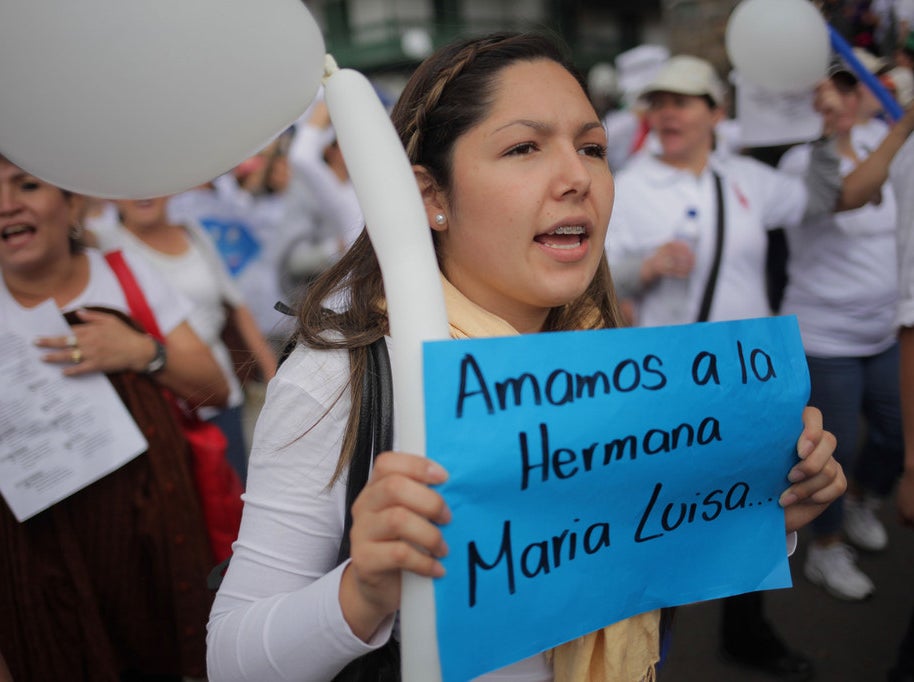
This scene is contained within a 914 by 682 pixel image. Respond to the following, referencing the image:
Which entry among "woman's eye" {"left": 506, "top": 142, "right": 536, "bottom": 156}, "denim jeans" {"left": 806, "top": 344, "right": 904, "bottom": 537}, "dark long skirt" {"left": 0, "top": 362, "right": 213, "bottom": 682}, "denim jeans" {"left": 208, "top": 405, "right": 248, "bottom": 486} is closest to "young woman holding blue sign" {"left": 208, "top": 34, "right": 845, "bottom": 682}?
"woman's eye" {"left": 506, "top": 142, "right": 536, "bottom": 156}

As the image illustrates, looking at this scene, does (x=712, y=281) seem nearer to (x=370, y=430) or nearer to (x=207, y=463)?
(x=207, y=463)

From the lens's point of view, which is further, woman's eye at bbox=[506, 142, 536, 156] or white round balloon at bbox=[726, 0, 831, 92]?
white round balloon at bbox=[726, 0, 831, 92]

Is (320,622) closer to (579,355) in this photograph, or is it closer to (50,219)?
(579,355)

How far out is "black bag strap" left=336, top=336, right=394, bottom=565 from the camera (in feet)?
3.52

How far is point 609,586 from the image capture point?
1.05 metres

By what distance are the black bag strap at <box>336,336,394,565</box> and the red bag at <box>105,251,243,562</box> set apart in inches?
41.5

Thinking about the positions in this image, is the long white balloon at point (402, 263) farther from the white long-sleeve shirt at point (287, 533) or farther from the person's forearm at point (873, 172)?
the person's forearm at point (873, 172)

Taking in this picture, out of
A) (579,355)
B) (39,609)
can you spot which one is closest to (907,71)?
(579,355)

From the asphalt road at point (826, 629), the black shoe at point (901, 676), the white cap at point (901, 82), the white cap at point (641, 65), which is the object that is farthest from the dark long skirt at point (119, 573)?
the white cap at point (641, 65)

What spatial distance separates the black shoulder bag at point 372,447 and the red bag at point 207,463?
100 centimetres

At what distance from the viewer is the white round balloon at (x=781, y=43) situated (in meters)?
2.52

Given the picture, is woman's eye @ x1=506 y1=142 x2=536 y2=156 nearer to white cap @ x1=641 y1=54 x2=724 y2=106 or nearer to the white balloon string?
the white balloon string

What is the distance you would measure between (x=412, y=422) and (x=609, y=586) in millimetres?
400

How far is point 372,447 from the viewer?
1.09 meters
